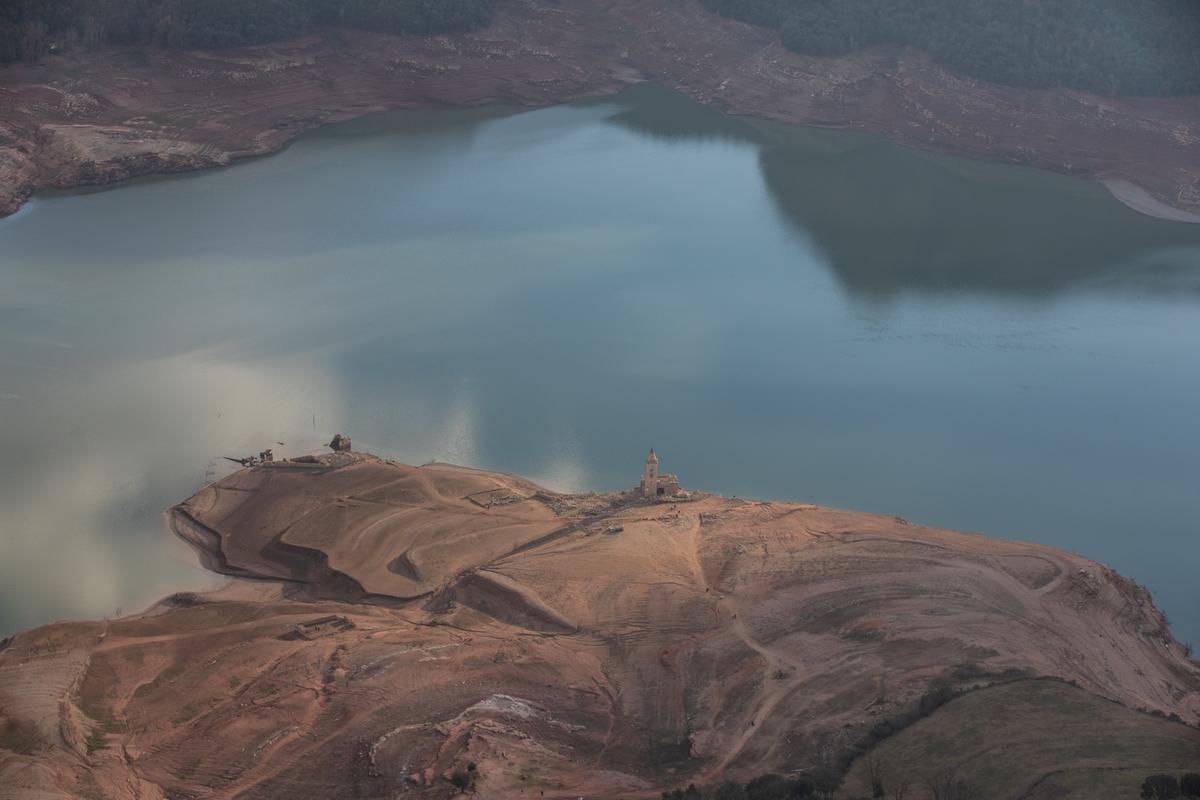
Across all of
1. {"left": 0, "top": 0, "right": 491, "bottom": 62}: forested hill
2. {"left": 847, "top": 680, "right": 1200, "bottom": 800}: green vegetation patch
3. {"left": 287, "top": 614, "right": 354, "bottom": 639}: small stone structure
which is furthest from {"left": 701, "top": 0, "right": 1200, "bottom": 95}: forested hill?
{"left": 287, "top": 614, "right": 354, "bottom": 639}: small stone structure

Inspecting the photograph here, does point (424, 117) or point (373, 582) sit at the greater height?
point (424, 117)

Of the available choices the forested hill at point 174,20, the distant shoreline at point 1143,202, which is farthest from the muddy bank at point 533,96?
the forested hill at point 174,20

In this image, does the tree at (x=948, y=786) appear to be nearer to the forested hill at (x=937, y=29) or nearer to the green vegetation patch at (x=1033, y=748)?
the green vegetation patch at (x=1033, y=748)

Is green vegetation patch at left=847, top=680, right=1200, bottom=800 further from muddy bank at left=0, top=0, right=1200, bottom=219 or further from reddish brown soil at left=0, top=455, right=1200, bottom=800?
muddy bank at left=0, top=0, right=1200, bottom=219

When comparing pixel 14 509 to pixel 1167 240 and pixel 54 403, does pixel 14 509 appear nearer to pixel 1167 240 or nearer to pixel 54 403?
pixel 54 403

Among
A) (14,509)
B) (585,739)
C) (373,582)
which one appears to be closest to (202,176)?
(14,509)
